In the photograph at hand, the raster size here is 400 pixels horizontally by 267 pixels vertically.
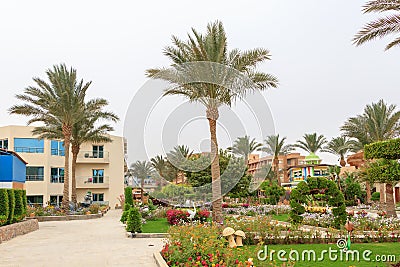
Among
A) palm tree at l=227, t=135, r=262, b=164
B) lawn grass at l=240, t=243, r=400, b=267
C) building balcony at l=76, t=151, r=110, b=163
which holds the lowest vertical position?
lawn grass at l=240, t=243, r=400, b=267

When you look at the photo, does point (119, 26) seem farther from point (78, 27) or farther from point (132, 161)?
point (132, 161)

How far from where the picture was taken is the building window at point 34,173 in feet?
145

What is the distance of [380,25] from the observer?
1387 centimetres

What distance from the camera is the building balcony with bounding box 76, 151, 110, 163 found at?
4881cm

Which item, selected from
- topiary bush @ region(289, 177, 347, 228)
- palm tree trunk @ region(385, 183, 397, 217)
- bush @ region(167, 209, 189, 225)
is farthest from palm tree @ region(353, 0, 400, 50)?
palm tree trunk @ region(385, 183, 397, 217)

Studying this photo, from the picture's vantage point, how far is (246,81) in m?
19.9

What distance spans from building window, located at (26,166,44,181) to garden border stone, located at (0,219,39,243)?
23157 millimetres

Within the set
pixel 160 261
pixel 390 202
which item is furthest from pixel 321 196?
pixel 160 261

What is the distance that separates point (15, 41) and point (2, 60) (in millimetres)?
1395

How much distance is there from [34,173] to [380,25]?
3869 cm

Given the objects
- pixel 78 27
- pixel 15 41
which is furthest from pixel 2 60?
pixel 78 27

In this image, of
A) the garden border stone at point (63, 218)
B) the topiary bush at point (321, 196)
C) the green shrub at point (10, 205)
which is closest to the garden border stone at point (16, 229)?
the green shrub at point (10, 205)

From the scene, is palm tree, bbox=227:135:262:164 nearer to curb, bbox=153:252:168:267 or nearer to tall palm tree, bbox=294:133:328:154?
curb, bbox=153:252:168:267

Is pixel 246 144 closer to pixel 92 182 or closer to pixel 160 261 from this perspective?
pixel 160 261
